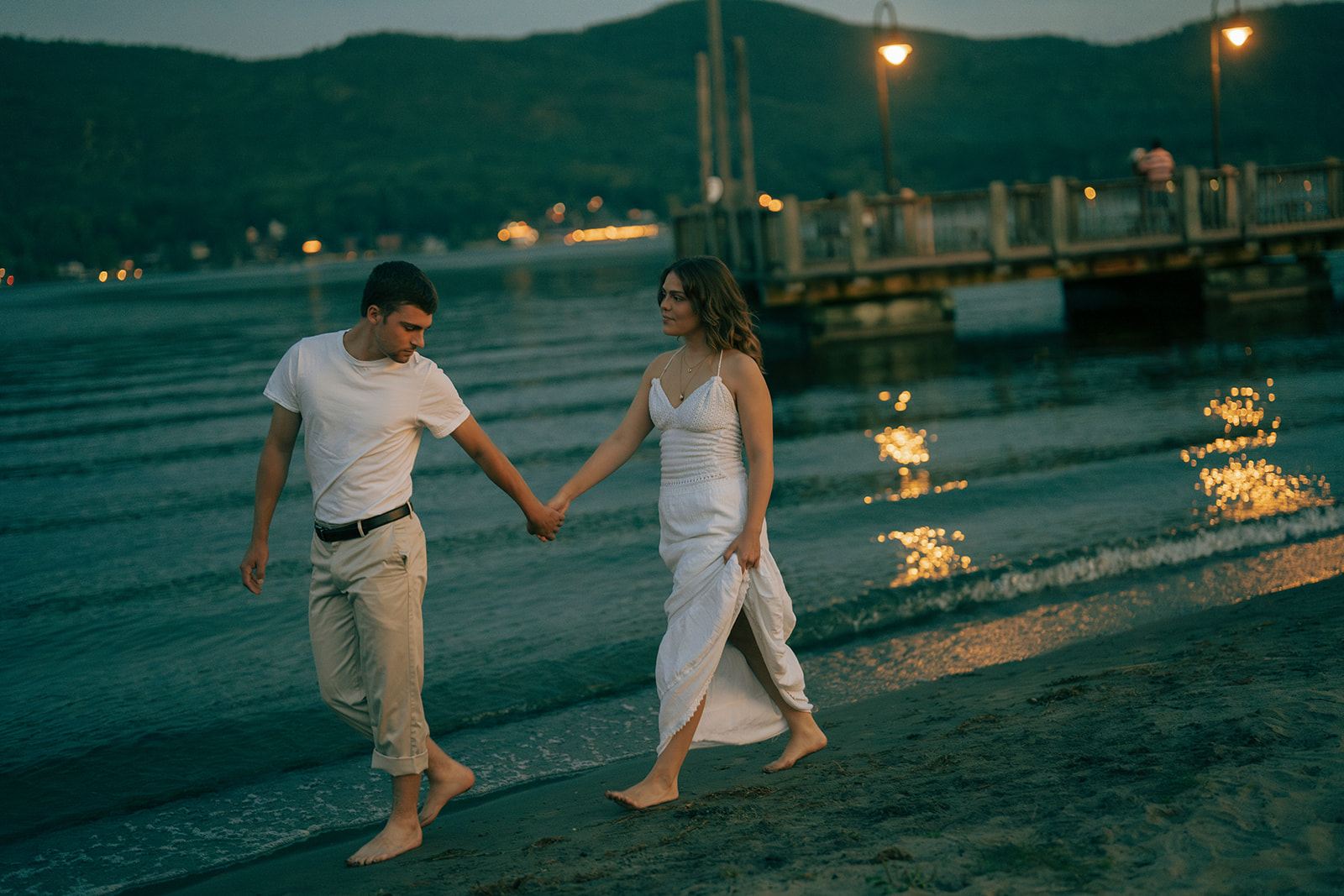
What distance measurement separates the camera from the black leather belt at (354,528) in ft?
13.2

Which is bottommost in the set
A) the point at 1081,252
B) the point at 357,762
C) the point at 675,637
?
the point at 357,762

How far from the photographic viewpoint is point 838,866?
3.35 meters

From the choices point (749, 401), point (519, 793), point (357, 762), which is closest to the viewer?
point (749, 401)

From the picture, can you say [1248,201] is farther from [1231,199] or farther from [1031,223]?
[1031,223]

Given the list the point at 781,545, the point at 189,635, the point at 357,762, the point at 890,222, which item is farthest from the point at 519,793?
the point at 890,222

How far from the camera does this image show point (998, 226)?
2330 centimetres

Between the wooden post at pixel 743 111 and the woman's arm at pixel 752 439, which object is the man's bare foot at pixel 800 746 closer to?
the woman's arm at pixel 752 439

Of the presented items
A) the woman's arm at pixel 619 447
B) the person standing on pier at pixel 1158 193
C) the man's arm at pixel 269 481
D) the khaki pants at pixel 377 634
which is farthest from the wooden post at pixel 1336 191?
the man's arm at pixel 269 481

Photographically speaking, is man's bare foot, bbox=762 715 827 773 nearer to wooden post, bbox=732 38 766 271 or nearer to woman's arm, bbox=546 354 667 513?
woman's arm, bbox=546 354 667 513

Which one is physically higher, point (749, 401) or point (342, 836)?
point (749, 401)

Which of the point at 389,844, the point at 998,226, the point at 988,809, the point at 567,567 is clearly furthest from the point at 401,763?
Answer: the point at 998,226

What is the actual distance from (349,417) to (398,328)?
1.25 feet

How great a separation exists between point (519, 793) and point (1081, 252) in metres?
21.8

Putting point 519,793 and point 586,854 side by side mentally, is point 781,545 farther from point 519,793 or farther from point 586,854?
point 586,854
